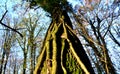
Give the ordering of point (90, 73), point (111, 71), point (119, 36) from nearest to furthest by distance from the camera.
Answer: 1. point (90, 73)
2. point (111, 71)
3. point (119, 36)

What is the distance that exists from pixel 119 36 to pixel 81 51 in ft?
39.6

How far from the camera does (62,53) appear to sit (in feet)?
14.0

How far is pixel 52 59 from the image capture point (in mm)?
4109

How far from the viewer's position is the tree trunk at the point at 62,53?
4.09 meters

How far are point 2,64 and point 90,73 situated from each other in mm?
17962

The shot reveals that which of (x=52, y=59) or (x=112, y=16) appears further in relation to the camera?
(x=112, y=16)

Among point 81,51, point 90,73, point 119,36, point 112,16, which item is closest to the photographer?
point 90,73

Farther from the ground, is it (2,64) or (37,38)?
(37,38)

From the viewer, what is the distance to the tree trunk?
13.4 ft

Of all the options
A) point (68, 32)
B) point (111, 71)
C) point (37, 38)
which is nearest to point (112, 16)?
point (111, 71)

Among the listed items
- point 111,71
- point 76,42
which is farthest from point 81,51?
point 111,71

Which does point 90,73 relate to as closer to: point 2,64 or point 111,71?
point 111,71

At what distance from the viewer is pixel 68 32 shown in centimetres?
457

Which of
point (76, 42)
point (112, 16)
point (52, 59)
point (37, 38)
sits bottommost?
point (52, 59)
